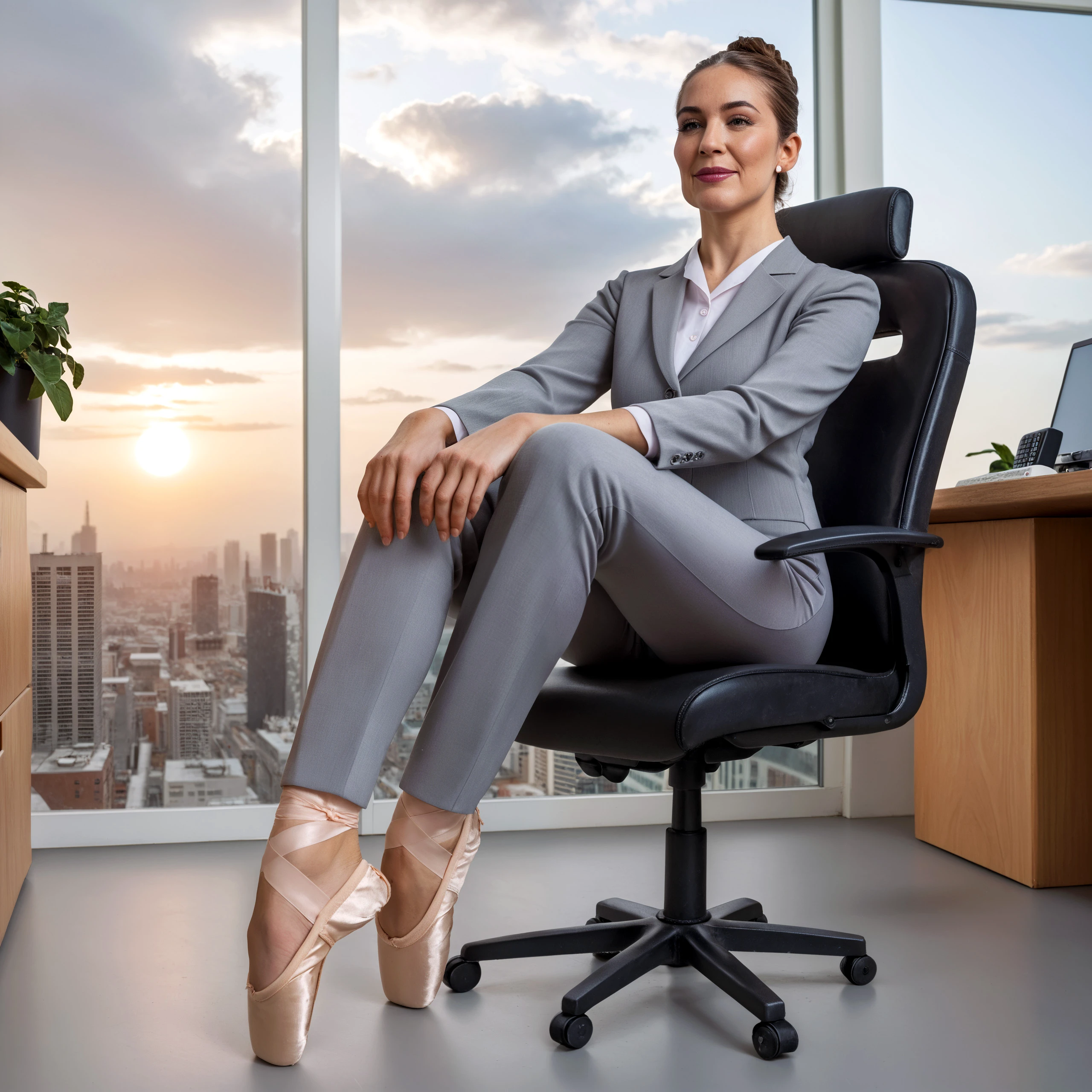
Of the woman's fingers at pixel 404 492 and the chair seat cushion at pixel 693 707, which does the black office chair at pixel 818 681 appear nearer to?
the chair seat cushion at pixel 693 707

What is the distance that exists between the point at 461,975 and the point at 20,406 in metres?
1.32

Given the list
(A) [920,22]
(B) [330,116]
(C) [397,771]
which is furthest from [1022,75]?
(C) [397,771]

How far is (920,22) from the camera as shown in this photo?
8.97 feet

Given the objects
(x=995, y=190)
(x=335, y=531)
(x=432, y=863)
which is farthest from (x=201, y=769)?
(x=995, y=190)

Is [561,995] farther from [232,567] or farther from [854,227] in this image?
[232,567]

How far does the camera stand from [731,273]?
1.58 metres

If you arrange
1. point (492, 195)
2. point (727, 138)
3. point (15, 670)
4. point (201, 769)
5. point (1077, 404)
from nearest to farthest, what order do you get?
point (727, 138)
point (15, 670)
point (1077, 404)
point (201, 769)
point (492, 195)

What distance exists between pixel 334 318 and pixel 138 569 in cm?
73

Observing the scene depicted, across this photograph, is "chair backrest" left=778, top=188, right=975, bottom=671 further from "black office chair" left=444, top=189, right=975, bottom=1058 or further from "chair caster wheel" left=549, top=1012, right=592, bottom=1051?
"chair caster wheel" left=549, top=1012, right=592, bottom=1051

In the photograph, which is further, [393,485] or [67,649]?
[67,649]

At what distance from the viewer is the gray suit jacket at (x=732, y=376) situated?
4.34ft

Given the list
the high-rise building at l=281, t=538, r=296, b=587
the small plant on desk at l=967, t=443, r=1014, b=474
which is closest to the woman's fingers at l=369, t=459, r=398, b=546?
the high-rise building at l=281, t=538, r=296, b=587

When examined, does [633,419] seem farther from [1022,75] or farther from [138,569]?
[1022,75]

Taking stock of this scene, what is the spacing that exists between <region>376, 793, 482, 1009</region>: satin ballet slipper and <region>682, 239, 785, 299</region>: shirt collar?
86 centimetres
